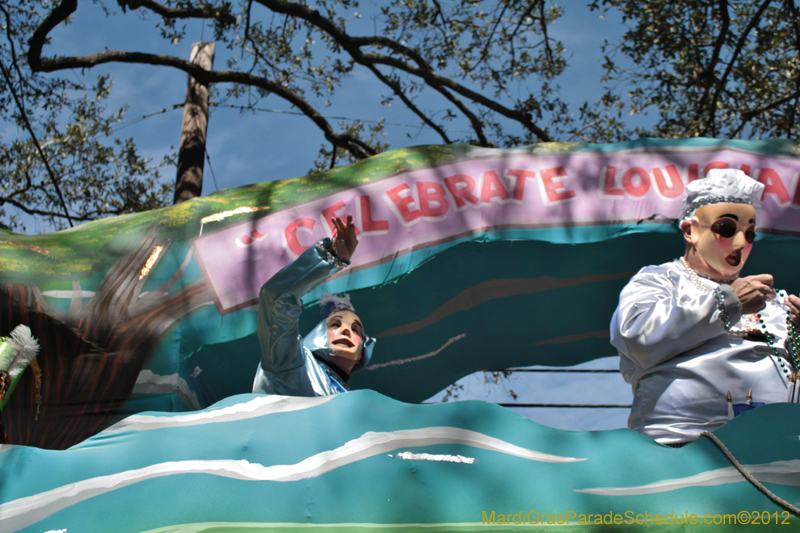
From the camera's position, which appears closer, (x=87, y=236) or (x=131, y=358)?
(x=131, y=358)

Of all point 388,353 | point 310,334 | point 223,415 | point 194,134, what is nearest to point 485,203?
point 388,353

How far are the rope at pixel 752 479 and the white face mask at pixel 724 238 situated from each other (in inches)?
40.6

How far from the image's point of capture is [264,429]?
2.11 m

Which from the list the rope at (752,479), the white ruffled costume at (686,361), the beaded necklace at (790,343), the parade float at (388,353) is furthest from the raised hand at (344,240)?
the beaded necklace at (790,343)

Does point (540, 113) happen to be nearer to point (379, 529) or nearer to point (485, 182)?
point (485, 182)

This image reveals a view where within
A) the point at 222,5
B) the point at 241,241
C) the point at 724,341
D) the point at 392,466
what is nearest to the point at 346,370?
the point at 241,241

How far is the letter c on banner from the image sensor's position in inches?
135

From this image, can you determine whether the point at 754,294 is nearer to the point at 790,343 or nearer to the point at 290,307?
the point at 790,343

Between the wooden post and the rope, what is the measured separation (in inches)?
143

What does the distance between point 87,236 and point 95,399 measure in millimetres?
806

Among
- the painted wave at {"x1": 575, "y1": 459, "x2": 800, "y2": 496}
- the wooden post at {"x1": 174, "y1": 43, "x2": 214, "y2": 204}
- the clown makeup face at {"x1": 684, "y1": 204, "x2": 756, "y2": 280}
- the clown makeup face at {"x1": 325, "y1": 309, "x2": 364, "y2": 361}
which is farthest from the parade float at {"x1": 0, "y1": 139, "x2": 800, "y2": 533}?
the wooden post at {"x1": 174, "y1": 43, "x2": 214, "y2": 204}

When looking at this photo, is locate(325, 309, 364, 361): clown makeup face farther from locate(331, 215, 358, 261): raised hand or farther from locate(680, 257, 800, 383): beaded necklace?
locate(680, 257, 800, 383): beaded necklace

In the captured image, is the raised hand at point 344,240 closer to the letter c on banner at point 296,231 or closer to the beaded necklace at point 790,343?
the letter c on banner at point 296,231

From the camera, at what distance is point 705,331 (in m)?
2.46
